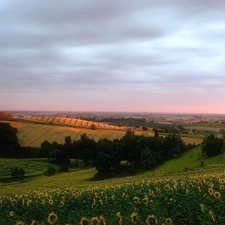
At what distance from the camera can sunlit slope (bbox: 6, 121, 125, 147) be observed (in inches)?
3866

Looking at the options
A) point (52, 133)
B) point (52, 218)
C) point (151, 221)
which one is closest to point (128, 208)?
point (151, 221)

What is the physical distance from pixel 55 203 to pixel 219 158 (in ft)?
131

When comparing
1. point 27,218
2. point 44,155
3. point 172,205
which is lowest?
point 44,155

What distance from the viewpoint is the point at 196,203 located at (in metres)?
10.8

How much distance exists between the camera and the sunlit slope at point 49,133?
98.2m

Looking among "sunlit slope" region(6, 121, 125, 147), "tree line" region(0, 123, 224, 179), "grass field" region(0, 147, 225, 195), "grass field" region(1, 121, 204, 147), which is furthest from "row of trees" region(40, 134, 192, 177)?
"sunlit slope" region(6, 121, 125, 147)

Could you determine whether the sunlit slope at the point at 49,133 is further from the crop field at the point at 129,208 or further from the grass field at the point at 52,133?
the crop field at the point at 129,208

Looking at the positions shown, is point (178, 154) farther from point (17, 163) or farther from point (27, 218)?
point (27, 218)

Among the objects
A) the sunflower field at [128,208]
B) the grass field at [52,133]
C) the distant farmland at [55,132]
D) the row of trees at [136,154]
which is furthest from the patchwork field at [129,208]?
the grass field at [52,133]

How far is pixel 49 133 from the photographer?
105188mm

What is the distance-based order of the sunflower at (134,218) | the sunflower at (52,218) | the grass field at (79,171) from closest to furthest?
1. the sunflower at (134,218)
2. the sunflower at (52,218)
3. the grass field at (79,171)

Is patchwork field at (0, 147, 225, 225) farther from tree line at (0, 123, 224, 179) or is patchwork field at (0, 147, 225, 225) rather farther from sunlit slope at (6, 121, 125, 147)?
sunlit slope at (6, 121, 125, 147)

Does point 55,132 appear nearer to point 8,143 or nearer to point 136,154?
point 8,143

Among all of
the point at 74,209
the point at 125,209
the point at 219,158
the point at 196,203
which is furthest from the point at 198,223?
the point at 219,158
